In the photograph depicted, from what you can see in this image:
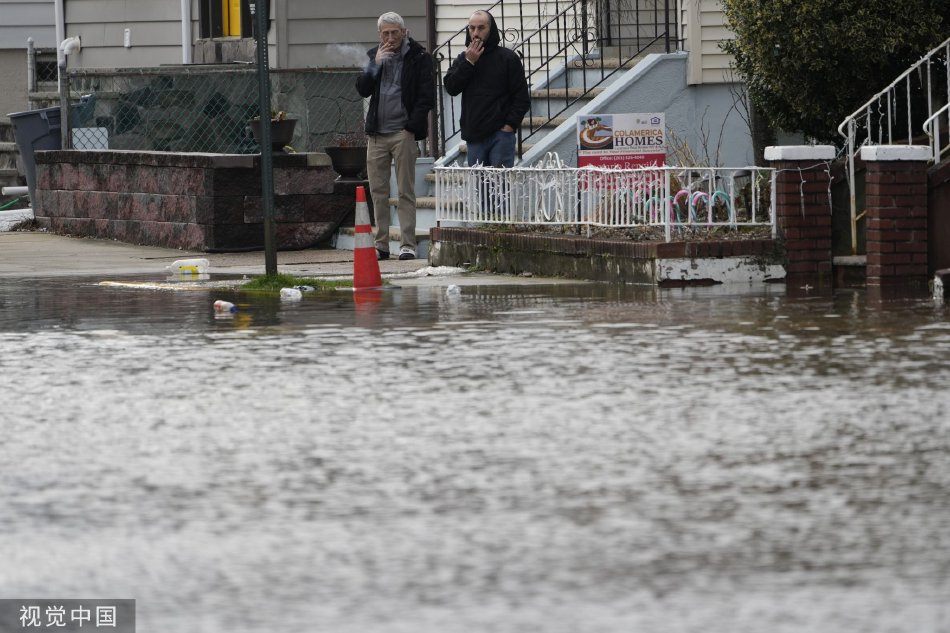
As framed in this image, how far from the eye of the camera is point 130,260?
61.3 feet

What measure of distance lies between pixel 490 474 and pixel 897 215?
768cm

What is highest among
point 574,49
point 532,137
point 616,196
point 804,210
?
point 574,49

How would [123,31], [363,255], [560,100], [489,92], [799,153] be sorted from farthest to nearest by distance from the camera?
[123,31], [560,100], [489,92], [363,255], [799,153]

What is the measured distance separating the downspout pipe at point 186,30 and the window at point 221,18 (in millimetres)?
195

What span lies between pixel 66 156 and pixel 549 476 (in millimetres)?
16022

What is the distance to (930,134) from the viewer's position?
14.6 m

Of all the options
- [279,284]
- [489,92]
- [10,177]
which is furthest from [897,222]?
Answer: [10,177]

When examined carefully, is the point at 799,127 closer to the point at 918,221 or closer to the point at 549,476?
the point at 918,221

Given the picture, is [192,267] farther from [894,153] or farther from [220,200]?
[894,153]

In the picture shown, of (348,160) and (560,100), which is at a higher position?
(560,100)

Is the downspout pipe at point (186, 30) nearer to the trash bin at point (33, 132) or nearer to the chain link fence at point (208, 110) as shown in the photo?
the trash bin at point (33, 132)

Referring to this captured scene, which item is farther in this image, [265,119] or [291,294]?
[265,119]

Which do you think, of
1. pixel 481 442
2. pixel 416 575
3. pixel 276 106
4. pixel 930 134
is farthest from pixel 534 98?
pixel 416 575

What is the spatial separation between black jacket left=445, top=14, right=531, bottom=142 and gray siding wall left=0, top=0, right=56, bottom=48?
52.3 ft
